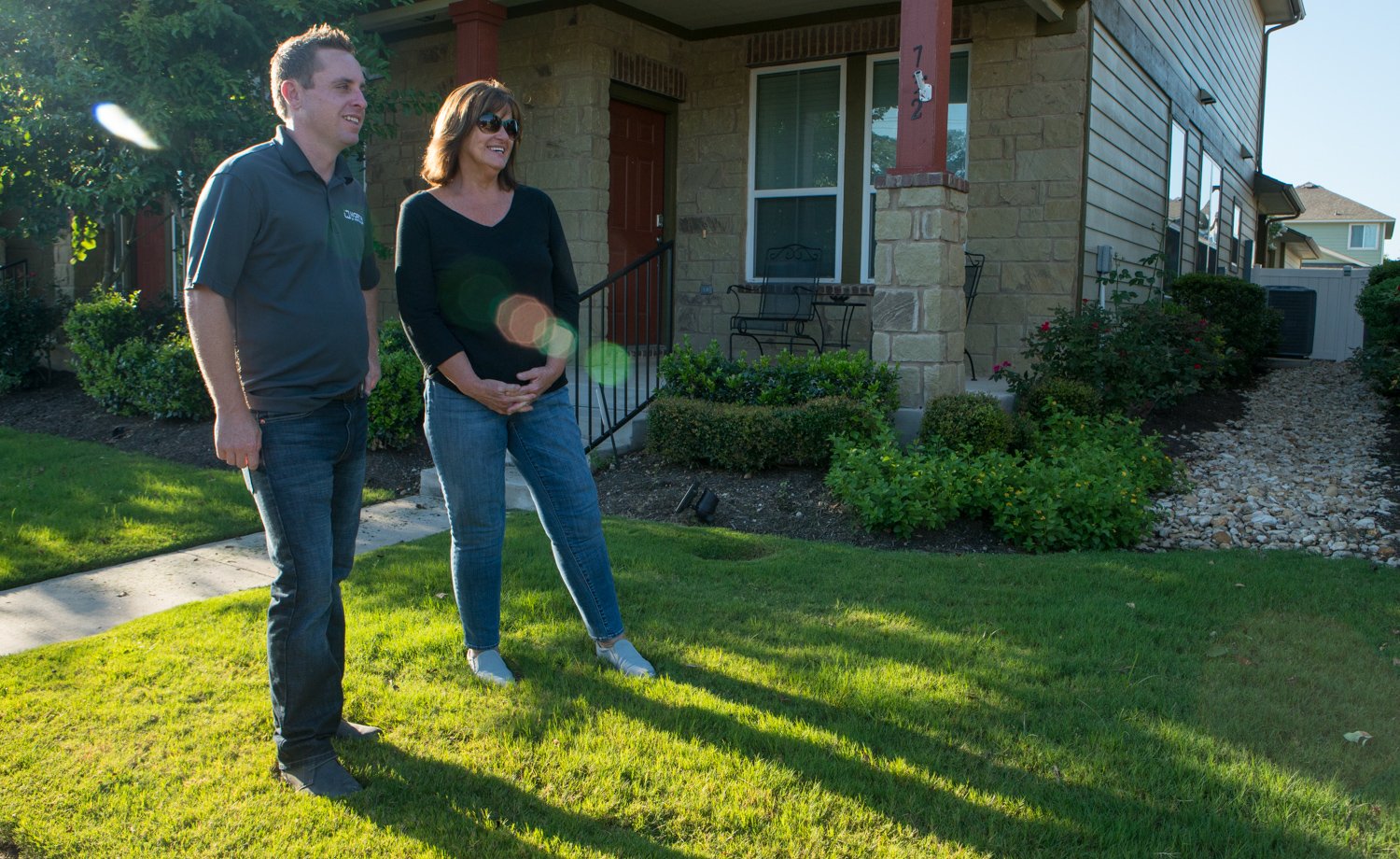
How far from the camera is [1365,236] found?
48156 mm

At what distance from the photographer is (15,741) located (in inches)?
108

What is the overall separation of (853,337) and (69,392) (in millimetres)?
7224

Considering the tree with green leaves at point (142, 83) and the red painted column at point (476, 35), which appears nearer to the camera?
the tree with green leaves at point (142, 83)

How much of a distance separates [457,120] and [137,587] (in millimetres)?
2604

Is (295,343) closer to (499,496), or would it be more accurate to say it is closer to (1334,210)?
(499,496)

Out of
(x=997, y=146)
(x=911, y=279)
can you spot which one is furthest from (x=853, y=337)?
(x=911, y=279)

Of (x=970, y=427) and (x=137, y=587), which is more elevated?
(x=970, y=427)

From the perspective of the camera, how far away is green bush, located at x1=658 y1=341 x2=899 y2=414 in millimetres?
6066

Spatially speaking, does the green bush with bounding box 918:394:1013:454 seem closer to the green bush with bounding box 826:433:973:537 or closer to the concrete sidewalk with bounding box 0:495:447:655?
the green bush with bounding box 826:433:973:537

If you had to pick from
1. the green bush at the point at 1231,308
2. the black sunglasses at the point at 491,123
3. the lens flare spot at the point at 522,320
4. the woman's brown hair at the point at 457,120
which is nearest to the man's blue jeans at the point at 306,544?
the lens flare spot at the point at 522,320

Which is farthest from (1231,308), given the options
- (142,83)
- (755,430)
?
(142,83)

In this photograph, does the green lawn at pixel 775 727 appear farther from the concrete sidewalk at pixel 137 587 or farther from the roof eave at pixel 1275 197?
the roof eave at pixel 1275 197

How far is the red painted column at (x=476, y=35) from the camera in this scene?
7.68m

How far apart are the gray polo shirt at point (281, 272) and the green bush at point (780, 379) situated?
380cm
